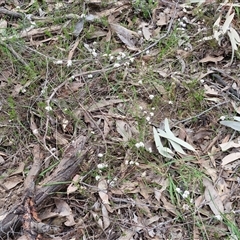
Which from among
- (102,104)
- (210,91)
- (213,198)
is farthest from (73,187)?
(210,91)

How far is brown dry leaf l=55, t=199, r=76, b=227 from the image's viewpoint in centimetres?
223

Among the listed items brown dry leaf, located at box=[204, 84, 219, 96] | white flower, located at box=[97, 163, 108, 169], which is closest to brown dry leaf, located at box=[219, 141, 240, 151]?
brown dry leaf, located at box=[204, 84, 219, 96]

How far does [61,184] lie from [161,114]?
2.47 feet

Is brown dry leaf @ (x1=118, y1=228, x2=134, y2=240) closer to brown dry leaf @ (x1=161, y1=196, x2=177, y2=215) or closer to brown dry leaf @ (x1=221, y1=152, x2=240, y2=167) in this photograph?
brown dry leaf @ (x1=161, y1=196, x2=177, y2=215)

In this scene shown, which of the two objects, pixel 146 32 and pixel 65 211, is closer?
pixel 65 211

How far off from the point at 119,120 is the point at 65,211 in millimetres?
652

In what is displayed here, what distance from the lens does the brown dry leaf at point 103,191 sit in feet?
7.53

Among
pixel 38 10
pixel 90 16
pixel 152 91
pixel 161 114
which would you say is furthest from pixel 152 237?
pixel 38 10

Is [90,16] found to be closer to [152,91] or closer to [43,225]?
[152,91]

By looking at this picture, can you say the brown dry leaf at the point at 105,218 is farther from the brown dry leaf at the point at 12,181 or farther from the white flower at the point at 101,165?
the brown dry leaf at the point at 12,181

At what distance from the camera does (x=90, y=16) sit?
3.17 metres

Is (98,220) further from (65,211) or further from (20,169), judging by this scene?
(20,169)

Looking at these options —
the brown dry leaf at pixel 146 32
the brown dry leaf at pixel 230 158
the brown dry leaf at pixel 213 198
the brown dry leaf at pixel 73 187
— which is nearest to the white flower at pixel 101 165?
the brown dry leaf at pixel 73 187

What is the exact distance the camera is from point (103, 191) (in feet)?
7.63
